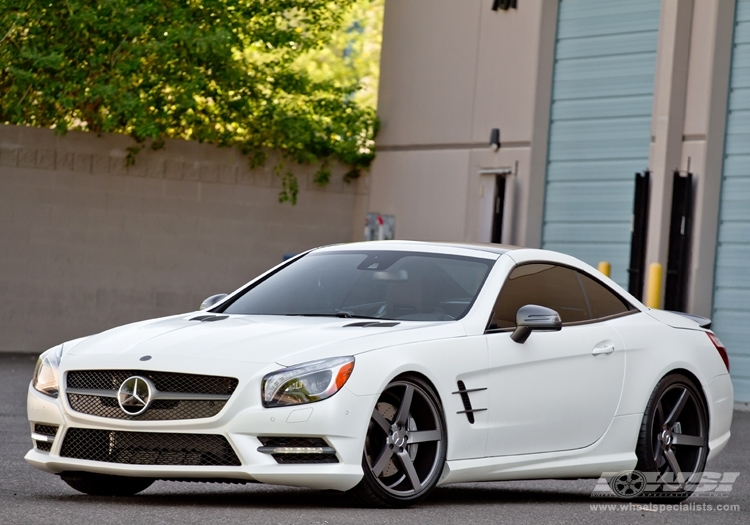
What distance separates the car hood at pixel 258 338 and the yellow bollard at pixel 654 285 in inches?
401

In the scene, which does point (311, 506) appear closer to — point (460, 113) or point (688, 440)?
point (688, 440)

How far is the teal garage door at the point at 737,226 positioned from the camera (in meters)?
17.3

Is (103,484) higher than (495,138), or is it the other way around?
(495,138)

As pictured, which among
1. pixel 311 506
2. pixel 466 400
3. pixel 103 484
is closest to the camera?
pixel 311 506

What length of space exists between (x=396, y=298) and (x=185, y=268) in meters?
14.1

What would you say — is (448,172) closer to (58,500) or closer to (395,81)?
(395,81)

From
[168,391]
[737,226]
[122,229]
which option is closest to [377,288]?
[168,391]

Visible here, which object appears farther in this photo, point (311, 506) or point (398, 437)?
point (311, 506)

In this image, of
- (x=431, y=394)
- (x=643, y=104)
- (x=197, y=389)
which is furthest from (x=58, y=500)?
(x=643, y=104)

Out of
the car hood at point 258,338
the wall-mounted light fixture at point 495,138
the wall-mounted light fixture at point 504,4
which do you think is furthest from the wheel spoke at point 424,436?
the wall-mounted light fixture at point 504,4

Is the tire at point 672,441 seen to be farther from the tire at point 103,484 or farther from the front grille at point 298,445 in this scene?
the tire at point 103,484

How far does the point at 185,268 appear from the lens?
21.7 m

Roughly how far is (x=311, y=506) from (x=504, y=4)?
13.9 m

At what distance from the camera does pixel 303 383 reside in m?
6.66
